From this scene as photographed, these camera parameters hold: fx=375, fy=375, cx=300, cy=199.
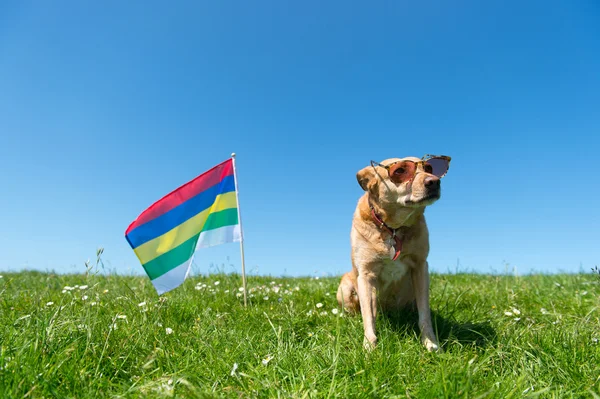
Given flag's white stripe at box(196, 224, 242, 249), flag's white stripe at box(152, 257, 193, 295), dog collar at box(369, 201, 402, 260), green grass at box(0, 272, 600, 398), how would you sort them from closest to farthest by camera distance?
1. green grass at box(0, 272, 600, 398)
2. dog collar at box(369, 201, 402, 260)
3. flag's white stripe at box(152, 257, 193, 295)
4. flag's white stripe at box(196, 224, 242, 249)

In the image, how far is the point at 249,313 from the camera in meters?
5.06

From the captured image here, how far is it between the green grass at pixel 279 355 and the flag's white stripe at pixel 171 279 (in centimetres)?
67

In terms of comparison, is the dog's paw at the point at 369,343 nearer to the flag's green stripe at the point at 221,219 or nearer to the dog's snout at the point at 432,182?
the dog's snout at the point at 432,182

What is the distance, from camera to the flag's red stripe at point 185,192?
6.27m

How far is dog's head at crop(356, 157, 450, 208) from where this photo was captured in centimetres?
389

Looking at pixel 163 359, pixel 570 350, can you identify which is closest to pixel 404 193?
pixel 570 350

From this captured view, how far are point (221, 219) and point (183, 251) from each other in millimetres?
822

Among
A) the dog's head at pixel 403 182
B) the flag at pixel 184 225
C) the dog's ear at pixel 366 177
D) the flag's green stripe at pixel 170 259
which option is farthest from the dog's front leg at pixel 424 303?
Result: the flag's green stripe at pixel 170 259

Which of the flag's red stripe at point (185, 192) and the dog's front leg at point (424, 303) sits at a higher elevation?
the flag's red stripe at point (185, 192)

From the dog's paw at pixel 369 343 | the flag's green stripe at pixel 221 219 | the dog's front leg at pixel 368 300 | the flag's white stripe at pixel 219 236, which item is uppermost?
the flag's green stripe at pixel 221 219

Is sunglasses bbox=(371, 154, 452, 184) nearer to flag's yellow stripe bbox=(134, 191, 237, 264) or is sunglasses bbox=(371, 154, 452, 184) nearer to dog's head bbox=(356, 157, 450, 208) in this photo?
dog's head bbox=(356, 157, 450, 208)

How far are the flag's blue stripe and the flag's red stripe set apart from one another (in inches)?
2.2

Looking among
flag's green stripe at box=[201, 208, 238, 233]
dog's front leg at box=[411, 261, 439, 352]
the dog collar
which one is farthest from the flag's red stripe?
dog's front leg at box=[411, 261, 439, 352]

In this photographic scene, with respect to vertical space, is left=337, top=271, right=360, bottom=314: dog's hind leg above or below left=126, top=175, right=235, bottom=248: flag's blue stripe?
below
